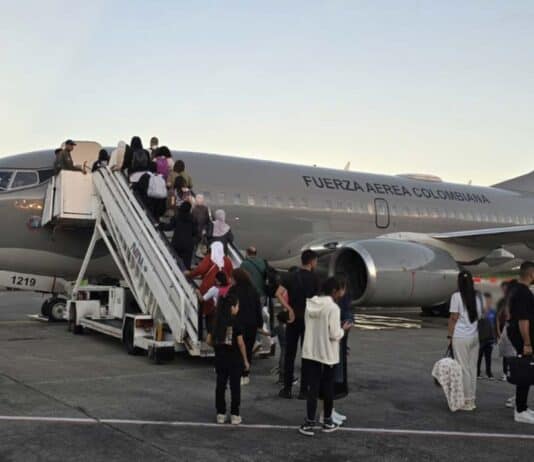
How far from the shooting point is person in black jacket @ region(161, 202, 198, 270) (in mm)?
8969

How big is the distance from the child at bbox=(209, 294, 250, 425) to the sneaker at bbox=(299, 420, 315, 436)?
0.56m

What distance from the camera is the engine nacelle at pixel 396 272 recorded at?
11797mm

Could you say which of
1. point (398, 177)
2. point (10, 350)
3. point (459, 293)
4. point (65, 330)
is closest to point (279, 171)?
point (398, 177)

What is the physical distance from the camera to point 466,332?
629 centimetres

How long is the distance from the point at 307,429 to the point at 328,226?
32.9 feet

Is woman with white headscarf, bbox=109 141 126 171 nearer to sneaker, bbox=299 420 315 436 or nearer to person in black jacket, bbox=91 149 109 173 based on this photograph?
person in black jacket, bbox=91 149 109 173

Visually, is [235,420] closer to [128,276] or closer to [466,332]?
[466,332]

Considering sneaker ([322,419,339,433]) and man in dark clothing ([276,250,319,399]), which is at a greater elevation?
man in dark clothing ([276,250,319,399])

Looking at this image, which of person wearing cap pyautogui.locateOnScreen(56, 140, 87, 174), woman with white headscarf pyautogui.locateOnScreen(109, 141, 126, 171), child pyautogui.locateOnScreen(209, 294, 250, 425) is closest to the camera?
child pyautogui.locateOnScreen(209, 294, 250, 425)

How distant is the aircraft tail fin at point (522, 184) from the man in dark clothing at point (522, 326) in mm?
18760

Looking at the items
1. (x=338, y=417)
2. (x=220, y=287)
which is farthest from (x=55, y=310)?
(x=338, y=417)

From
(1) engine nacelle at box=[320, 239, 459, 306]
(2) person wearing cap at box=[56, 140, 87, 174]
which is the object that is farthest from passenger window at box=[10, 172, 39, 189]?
(1) engine nacelle at box=[320, 239, 459, 306]

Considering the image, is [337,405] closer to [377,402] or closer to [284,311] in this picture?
[377,402]

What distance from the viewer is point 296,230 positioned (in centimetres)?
1437
